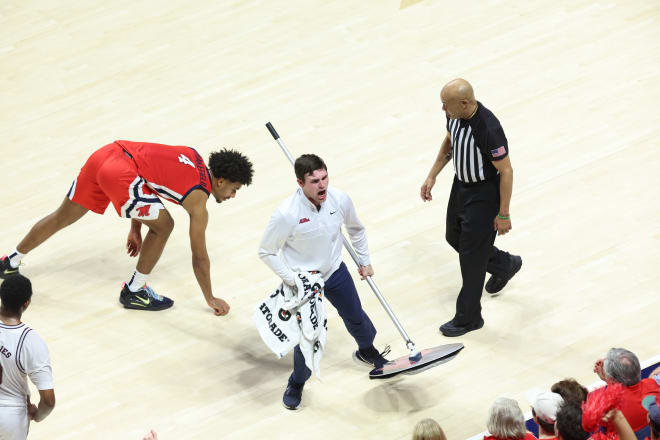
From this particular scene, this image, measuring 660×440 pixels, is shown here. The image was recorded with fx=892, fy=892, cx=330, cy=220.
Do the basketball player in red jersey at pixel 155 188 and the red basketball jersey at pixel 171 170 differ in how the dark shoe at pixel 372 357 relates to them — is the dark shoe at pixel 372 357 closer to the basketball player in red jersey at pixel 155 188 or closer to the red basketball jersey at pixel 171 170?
the basketball player in red jersey at pixel 155 188

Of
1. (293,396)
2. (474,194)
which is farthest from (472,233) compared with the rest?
(293,396)

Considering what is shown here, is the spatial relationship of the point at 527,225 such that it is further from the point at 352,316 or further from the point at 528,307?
the point at 352,316

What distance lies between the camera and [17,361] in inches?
149

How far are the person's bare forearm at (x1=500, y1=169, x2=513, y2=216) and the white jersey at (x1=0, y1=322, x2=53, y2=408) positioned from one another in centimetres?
252

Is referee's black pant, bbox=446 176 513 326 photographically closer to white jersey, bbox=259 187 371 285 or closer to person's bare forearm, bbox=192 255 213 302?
white jersey, bbox=259 187 371 285

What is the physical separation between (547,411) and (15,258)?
3.76 metres

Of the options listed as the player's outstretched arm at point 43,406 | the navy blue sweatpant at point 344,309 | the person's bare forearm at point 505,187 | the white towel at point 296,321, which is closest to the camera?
the player's outstretched arm at point 43,406

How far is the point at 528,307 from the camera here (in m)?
5.55

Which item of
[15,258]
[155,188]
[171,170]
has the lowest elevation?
[15,258]

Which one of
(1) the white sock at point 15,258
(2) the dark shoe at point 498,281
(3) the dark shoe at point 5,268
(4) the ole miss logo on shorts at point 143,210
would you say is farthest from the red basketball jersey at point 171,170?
(2) the dark shoe at point 498,281

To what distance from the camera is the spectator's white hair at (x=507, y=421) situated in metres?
3.69

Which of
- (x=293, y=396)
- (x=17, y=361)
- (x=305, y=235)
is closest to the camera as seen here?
(x=17, y=361)

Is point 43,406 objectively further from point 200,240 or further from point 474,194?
point 474,194

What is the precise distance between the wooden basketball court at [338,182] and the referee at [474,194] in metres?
0.22
